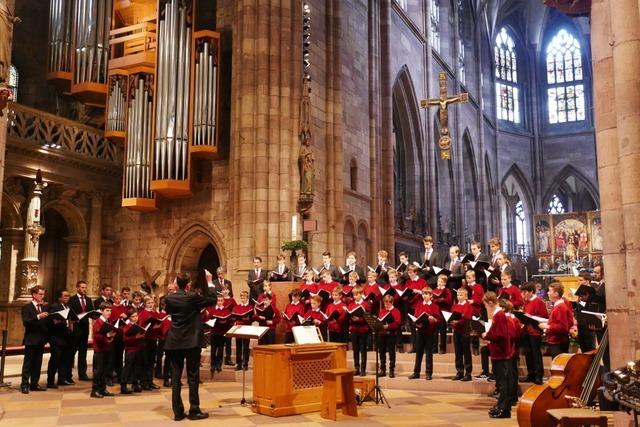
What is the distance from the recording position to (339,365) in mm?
8562

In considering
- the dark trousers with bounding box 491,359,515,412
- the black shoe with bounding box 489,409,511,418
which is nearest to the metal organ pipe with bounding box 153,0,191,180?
the dark trousers with bounding box 491,359,515,412

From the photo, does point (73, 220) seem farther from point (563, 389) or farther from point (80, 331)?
point (563, 389)

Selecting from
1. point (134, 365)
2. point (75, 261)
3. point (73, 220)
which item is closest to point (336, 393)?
point (134, 365)

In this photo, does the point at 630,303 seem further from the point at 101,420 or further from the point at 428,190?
the point at 428,190

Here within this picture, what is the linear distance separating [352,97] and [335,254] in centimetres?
522

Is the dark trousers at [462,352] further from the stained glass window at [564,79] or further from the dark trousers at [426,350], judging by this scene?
the stained glass window at [564,79]

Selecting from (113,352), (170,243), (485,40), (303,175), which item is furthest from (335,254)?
(485,40)

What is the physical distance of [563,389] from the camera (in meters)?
5.94

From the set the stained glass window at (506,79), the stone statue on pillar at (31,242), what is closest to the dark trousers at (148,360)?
the stone statue on pillar at (31,242)

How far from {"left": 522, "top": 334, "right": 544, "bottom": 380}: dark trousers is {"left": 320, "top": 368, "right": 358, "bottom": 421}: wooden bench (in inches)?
122

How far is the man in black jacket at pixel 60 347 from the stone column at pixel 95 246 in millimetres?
6756

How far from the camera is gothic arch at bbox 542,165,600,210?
38500 millimetres

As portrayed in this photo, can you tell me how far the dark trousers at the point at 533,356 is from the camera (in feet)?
30.5

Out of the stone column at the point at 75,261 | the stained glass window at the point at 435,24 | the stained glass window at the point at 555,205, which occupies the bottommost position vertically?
the stone column at the point at 75,261
